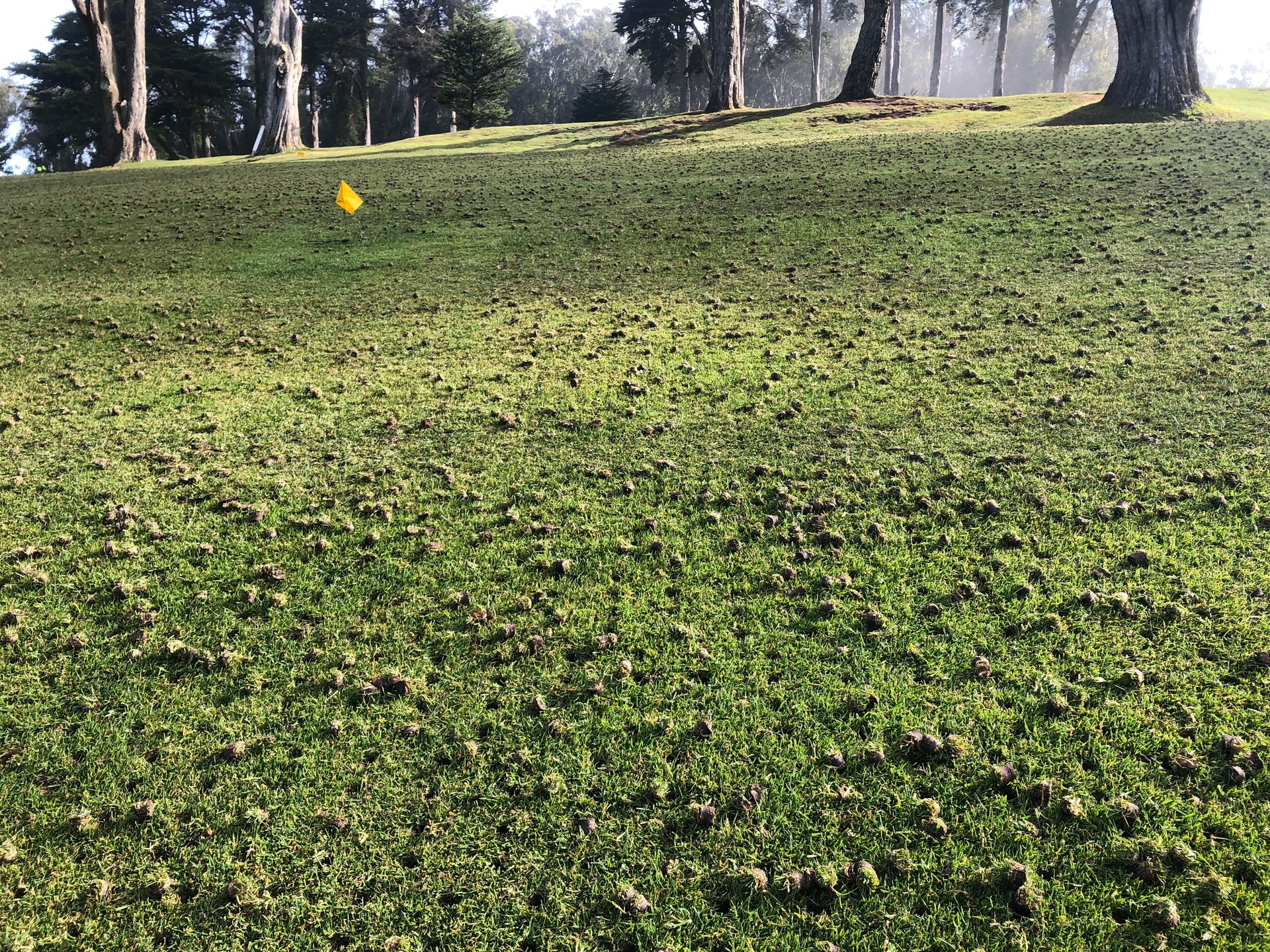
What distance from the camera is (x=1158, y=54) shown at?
71.5 ft

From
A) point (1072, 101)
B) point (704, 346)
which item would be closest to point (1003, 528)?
point (704, 346)

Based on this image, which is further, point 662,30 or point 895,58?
point 895,58

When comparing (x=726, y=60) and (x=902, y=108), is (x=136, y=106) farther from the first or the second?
(x=902, y=108)

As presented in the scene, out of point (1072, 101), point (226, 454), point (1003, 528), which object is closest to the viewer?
point (1003, 528)

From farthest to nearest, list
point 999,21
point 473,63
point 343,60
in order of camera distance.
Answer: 1. point 999,21
2. point 343,60
3. point 473,63

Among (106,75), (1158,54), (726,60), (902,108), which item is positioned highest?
(726,60)

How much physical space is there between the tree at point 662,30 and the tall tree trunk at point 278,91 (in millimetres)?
20592

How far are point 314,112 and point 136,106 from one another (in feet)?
46.1

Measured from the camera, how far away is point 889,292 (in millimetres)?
10305

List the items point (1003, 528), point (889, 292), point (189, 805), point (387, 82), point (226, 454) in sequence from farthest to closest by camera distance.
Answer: point (387, 82), point (889, 292), point (226, 454), point (1003, 528), point (189, 805)

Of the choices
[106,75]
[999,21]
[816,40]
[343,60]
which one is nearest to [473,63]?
[343,60]

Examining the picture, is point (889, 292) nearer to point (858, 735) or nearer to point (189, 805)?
point (858, 735)

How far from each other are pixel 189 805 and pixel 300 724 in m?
0.58

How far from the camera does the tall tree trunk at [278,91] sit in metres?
30.1
